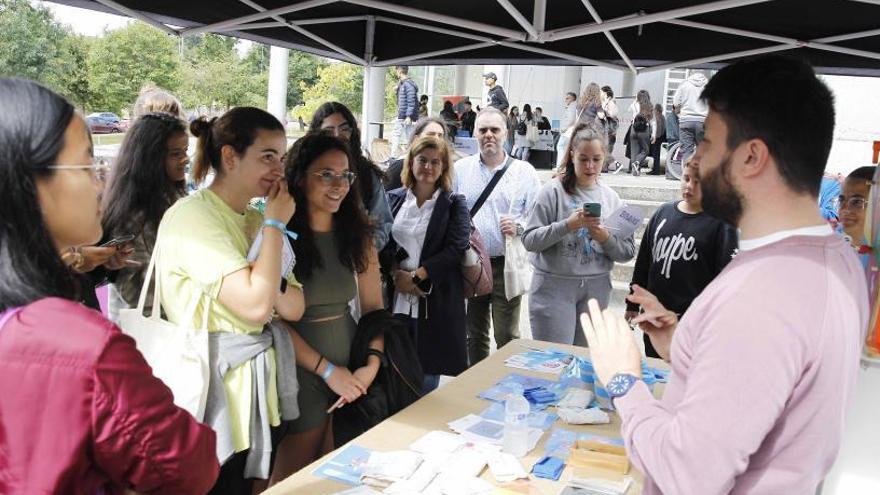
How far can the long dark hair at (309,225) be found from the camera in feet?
7.75

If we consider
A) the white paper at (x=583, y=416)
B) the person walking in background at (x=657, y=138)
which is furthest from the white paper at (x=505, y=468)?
the person walking in background at (x=657, y=138)

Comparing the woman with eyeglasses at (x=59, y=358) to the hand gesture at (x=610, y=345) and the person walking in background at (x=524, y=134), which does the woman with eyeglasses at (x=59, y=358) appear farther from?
the person walking in background at (x=524, y=134)

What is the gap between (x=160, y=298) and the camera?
73.6 inches

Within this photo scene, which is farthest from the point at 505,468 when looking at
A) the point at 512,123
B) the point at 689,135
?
→ the point at 512,123

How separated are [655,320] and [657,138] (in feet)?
35.1

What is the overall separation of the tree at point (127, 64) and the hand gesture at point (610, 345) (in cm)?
2481

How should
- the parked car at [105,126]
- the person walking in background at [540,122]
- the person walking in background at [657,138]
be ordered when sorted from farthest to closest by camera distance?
the parked car at [105,126], the person walking in background at [540,122], the person walking in background at [657,138]

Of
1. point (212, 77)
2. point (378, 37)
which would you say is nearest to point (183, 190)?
point (378, 37)

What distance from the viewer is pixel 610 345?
1287 mm

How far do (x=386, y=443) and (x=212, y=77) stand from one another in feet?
108

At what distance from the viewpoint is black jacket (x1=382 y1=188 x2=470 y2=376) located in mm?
3355

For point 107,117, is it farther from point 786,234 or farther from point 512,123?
point 786,234

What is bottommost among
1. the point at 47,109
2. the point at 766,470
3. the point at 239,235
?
the point at 766,470

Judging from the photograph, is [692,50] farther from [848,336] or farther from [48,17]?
[48,17]
